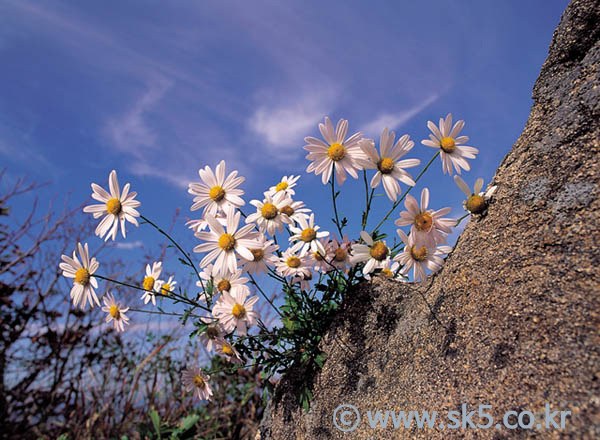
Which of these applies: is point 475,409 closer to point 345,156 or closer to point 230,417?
point 345,156

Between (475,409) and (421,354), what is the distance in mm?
337

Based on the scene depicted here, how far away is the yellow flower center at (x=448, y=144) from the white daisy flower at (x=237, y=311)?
1.14 meters

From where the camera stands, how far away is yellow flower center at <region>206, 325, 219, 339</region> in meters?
2.07

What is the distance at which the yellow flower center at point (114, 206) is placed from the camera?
2.06m

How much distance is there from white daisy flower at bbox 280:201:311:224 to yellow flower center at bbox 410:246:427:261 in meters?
0.53

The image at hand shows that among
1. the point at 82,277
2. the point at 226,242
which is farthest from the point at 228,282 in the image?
the point at 82,277

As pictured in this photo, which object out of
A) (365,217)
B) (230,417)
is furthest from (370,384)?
(230,417)

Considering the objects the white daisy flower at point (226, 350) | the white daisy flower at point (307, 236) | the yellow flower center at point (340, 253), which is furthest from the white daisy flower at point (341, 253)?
the white daisy flower at point (226, 350)

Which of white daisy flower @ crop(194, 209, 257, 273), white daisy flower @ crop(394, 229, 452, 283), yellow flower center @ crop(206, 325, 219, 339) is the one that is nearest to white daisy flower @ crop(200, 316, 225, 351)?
yellow flower center @ crop(206, 325, 219, 339)

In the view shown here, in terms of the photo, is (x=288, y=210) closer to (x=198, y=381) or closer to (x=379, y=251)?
(x=379, y=251)

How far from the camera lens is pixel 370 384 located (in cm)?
190

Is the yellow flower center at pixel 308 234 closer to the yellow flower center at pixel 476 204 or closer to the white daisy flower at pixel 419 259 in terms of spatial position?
the white daisy flower at pixel 419 259

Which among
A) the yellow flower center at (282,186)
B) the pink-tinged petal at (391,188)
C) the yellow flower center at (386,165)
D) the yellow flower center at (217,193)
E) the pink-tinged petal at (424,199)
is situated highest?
the yellow flower center at (282,186)

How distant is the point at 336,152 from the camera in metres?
1.78
